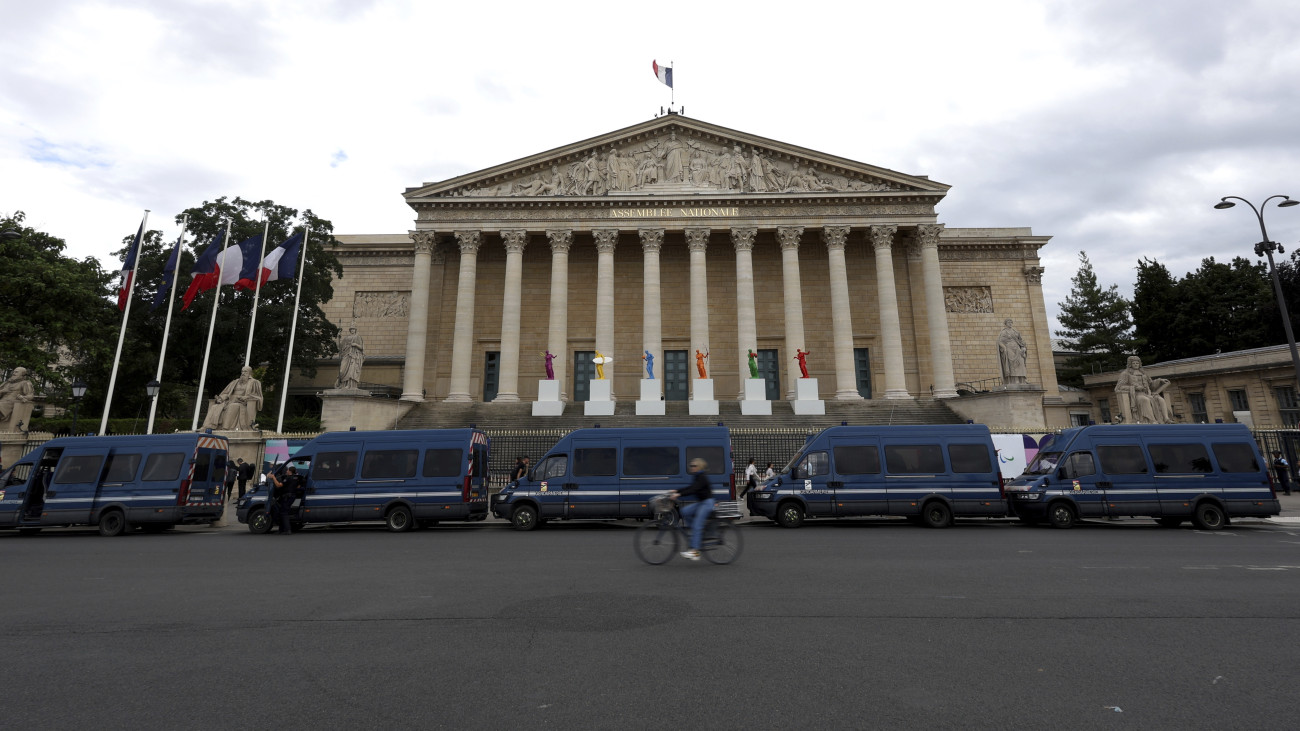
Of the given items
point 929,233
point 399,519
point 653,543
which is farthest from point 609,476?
point 929,233

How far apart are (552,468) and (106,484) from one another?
994 cm

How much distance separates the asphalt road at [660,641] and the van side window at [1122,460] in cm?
415

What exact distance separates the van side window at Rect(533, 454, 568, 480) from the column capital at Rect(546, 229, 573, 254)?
2093cm

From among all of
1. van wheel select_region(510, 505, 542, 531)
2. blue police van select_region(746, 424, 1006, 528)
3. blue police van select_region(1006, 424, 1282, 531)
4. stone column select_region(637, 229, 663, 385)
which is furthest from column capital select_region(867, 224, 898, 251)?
van wheel select_region(510, 505, 542, 531)

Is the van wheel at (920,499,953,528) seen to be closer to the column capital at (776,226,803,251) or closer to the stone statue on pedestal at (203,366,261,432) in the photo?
the column capital at (776,226,803,251)

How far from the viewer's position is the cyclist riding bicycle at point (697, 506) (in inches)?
344

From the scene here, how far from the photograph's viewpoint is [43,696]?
4098mm

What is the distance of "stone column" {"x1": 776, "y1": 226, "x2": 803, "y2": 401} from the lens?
32153 millimetres

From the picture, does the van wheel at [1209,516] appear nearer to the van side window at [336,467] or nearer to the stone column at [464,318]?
the van side window at [336,467]

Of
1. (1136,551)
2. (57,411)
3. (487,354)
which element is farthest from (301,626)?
(57,411)

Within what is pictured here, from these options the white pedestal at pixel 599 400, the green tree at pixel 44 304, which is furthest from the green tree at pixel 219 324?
the white pedestal at pixel 599 400

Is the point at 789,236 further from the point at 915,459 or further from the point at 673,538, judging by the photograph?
the point at 673,538

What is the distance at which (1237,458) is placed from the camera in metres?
13.6

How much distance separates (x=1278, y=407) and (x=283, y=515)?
4137 centimetres
